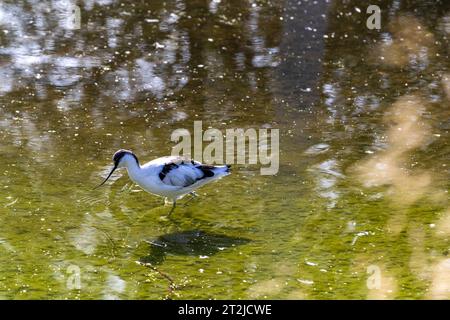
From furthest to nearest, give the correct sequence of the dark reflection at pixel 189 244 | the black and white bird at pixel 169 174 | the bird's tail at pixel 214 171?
the bird's tail at pixel 214 171 → the black and white bird at pixel 169 174 → the dark reflection at pixel 189 244

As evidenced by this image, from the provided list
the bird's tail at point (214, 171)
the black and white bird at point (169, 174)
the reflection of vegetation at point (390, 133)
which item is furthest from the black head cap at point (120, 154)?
the reflection of vegetation at point (390, 133)

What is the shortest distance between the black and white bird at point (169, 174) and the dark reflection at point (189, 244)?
1.98 ft

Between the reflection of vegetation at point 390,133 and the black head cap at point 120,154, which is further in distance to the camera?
the black head cap at point 120,154

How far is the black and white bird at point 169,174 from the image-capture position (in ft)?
30.7

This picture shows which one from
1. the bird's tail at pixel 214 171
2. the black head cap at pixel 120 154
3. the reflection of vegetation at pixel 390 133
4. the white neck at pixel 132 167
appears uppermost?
the black head cap at pixel 120 154

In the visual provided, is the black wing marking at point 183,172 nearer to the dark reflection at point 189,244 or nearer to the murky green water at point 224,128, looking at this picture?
the murky green water at point 224,128

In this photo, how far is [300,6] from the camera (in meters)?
15.9

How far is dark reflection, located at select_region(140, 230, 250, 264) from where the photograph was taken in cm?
845

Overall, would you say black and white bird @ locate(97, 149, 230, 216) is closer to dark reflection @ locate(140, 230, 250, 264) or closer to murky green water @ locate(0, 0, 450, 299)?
murky green water @ locate(0, 0, 450, 299)

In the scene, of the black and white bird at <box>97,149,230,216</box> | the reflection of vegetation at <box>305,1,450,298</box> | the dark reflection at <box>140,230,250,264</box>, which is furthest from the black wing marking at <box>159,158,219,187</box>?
the reflection of vegetation at <box>305,1,450,298</box>

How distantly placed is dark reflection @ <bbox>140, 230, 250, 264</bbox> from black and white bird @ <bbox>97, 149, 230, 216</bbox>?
0.60 meters

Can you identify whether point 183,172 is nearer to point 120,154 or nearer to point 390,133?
point 120,154
